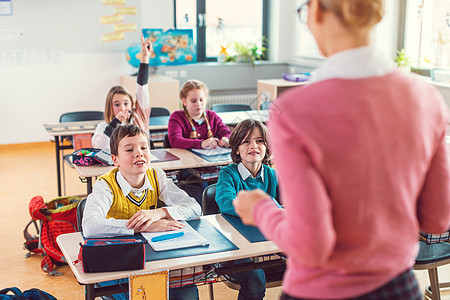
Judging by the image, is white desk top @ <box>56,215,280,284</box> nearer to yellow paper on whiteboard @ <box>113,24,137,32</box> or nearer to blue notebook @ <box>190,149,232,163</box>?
blue notebook @ <box>190,149,232,163</box>

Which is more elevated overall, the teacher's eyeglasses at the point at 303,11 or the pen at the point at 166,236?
the teacher's eyeglasses at the point at 303,11

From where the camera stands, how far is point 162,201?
2.43m

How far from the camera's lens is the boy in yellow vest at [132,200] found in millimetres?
2066

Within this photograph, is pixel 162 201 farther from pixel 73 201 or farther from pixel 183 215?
pixel 73 201

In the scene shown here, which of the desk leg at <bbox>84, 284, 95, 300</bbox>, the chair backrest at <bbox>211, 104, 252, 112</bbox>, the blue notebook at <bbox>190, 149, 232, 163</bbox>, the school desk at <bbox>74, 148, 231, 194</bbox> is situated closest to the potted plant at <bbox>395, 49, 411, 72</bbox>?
the chair backrest at <bbox>211, 104, 252, 112</bbox>

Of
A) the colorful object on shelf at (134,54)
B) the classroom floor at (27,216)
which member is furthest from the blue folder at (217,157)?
the colorful object on shelf at (134,54)

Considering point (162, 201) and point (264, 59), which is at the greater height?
point (264, 59)

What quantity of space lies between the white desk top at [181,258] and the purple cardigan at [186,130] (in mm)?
1647

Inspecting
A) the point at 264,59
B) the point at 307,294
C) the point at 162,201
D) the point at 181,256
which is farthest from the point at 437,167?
the point at 264,59

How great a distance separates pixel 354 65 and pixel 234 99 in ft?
21.5

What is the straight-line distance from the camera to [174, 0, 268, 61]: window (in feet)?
23.9

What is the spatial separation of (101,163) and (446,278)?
7.08ft

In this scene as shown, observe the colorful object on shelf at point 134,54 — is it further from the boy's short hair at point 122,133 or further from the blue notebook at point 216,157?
the boy's short hair at point 122,133

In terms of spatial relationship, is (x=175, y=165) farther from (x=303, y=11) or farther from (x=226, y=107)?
(x=303, y=11)
